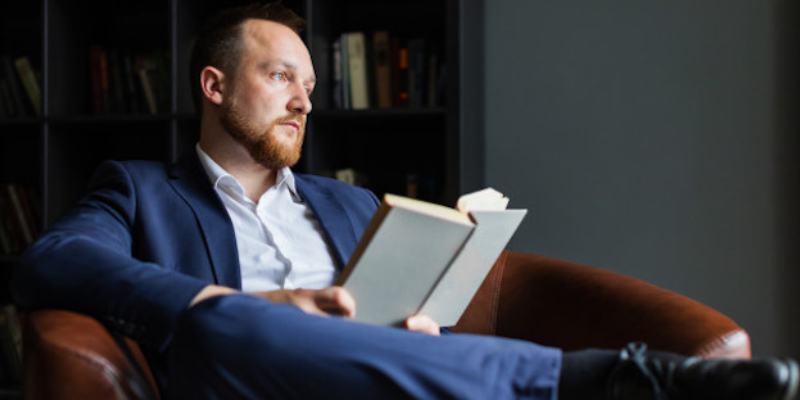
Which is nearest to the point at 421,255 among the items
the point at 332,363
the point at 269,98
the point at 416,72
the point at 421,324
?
the point at 421,324

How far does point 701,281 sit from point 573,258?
1.44 ft

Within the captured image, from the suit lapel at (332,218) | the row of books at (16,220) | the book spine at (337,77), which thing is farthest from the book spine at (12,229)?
the suit lapel at (332,218)

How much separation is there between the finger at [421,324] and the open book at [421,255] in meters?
0.01

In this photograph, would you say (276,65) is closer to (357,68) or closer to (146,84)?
(357,68)

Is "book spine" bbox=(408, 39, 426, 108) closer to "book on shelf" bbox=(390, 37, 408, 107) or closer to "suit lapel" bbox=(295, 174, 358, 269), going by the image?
"book on shelf" bbox=(390, 37, 408, 107)

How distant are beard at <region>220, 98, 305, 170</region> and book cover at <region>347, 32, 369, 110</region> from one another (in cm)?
67

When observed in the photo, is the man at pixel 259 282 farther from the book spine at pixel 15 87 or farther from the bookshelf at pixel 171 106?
the book spine at pixel 15 87

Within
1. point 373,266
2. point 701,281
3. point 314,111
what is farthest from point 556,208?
point 373,266

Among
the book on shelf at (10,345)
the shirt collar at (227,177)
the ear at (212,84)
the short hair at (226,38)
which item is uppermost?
the short hair at (226,38)

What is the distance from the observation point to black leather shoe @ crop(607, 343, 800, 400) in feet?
2.82

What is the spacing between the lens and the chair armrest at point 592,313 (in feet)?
3.90

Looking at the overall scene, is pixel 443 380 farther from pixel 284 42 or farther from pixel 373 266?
pixel 284 42

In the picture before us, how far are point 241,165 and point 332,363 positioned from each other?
0.87 m

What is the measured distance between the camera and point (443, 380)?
3.15ft
